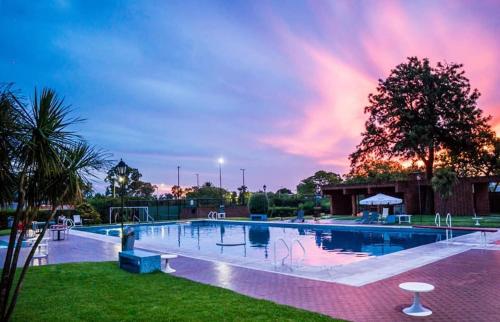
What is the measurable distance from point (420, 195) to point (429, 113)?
7.13 meters

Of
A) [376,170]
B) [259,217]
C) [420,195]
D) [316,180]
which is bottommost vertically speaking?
[259,217]

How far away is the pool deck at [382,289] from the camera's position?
584 cm

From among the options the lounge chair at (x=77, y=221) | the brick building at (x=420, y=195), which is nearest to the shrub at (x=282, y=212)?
the brick building at (x=420, y=195)

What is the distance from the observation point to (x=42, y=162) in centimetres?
473

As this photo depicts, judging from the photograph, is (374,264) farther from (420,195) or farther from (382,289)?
Answer: (420,195)

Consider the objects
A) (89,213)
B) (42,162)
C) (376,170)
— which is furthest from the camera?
(376,170)

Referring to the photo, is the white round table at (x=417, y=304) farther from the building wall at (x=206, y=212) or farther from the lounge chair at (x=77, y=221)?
the building wall at (x=206, y=212)

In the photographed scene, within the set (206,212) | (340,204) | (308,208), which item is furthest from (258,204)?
(340,204)

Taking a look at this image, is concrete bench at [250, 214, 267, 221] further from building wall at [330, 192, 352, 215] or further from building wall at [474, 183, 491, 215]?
building wall at [474, 183, 491, 215]

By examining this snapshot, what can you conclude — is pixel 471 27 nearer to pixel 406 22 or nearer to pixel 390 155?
pixel 406 22

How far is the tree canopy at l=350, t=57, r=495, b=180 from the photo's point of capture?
31.0 meters

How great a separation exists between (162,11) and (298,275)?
35.6 feet

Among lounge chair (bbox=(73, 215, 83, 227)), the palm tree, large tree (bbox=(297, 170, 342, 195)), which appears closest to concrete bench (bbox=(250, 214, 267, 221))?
lounge chair (bbox=(73, 215, 83, 227))

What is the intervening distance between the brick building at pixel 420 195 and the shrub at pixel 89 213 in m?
17.3
